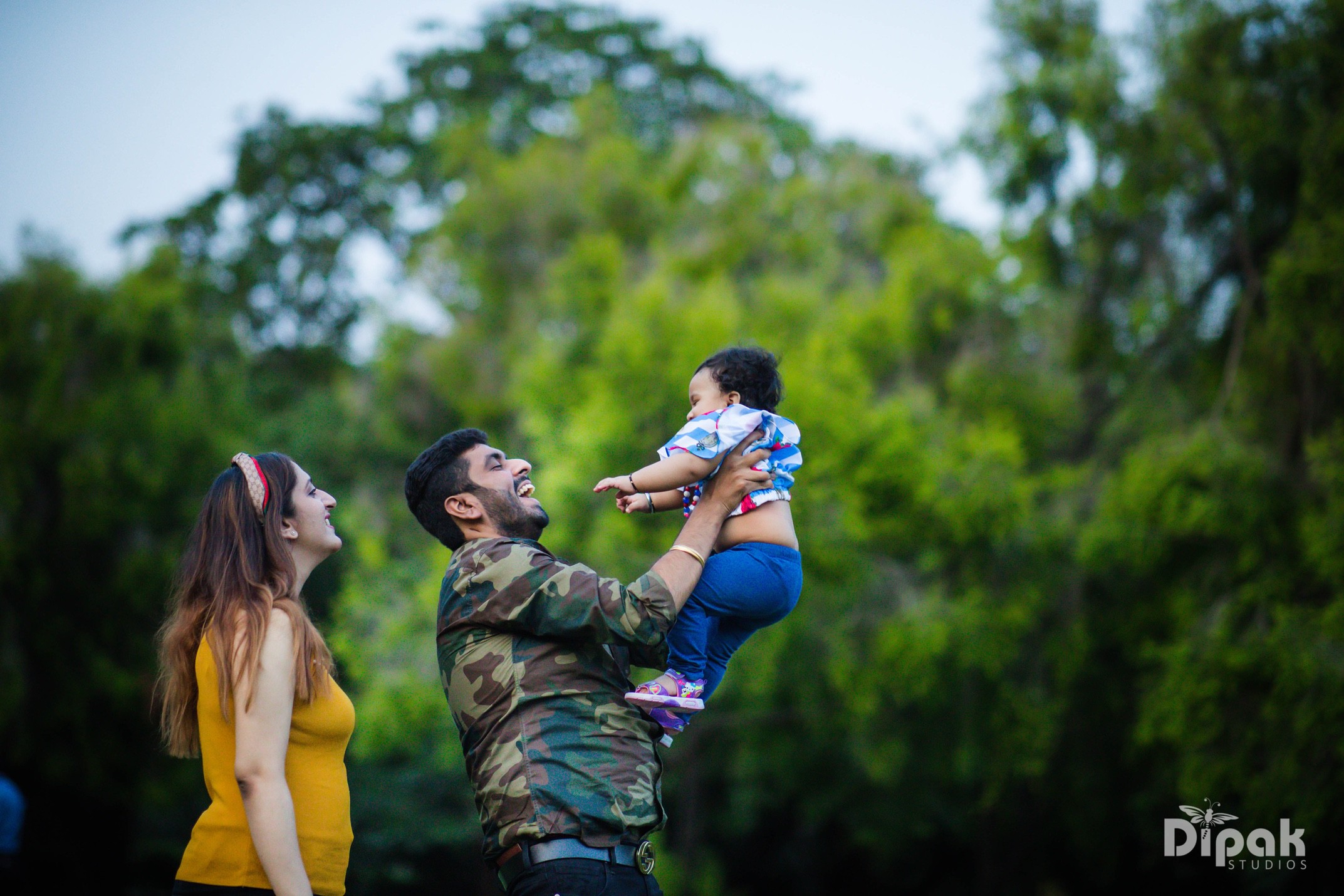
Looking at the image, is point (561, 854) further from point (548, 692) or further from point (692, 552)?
point (692, 552)

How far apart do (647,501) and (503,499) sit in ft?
1.43

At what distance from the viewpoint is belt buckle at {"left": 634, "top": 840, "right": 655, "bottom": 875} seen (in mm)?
2529

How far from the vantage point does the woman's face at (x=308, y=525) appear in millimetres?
2693

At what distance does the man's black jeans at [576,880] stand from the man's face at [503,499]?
2.63ft

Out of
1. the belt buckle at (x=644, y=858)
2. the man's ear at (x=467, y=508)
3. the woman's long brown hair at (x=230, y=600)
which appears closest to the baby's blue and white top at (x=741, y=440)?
the man's ear at (x=467, y=508)

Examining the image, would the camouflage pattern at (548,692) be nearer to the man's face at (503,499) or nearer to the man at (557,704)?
the man at (557,704)

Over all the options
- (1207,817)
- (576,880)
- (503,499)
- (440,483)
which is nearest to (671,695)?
(576,880)

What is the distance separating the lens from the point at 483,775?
8.46 ft

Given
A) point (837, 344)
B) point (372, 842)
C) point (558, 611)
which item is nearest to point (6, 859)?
point (558, 611)

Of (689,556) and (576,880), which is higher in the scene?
(689,556)

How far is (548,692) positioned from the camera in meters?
2.58

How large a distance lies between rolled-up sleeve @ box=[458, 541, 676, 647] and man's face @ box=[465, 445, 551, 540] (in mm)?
211

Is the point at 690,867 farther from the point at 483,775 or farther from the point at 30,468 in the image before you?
the point at 483,775

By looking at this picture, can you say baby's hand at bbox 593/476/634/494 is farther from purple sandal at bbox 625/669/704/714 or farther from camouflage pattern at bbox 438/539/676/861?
purple sandal at bbox 625/669/704/714
